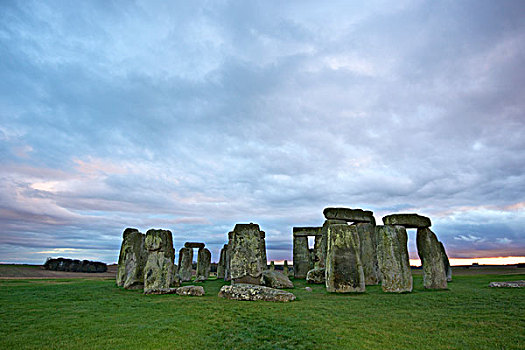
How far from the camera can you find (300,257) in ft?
67.5

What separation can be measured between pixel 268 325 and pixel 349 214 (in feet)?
32.7

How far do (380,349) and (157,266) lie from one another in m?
9.03

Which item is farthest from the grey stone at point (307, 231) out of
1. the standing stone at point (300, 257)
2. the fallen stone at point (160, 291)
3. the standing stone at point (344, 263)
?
the fallen stone at point (160, 291)

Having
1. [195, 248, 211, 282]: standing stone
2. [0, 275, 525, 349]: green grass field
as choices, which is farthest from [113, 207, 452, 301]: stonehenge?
[195, 248, 211, 282]: standing stone

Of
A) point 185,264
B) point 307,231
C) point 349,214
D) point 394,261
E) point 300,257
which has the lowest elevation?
point 185,264

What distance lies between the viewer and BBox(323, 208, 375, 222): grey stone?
1384 cm

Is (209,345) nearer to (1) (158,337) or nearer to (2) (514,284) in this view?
(1) (158,337)

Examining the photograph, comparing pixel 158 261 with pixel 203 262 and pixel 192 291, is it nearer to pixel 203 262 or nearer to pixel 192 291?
pixel 192 291

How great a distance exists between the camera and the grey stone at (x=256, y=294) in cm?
799

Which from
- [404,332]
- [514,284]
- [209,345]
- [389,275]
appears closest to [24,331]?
[209,345]

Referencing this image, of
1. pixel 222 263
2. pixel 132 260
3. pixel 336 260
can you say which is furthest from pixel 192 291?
pixel 222 263

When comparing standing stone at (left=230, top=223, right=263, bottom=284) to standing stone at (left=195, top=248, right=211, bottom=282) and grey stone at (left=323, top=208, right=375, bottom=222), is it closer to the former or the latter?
grey stone at (left=323, top=208, right=375, bottom=222)

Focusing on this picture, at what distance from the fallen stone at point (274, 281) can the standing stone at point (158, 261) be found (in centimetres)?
386

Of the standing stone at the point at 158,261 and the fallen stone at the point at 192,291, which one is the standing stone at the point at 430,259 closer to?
the fallen stone at the point at 192,291
